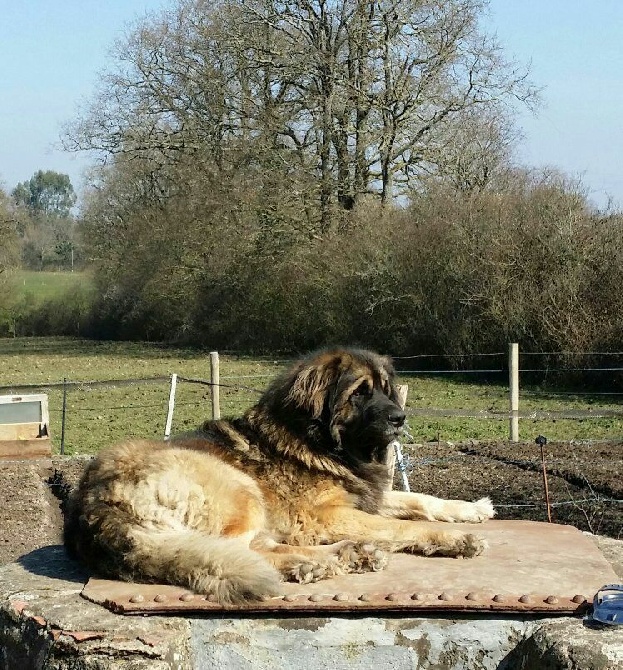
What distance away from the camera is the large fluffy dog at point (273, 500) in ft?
13.7

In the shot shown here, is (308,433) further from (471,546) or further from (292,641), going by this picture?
(292,641)

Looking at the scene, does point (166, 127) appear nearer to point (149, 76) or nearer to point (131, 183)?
point (149, 76)

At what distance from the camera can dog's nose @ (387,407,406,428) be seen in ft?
16.9

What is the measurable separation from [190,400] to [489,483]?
11.7 m

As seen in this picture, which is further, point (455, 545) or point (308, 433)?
point (308, 433)

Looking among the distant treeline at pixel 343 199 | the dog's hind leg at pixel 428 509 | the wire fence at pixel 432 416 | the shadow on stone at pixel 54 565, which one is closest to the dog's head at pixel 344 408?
→ the dog's hind leg at pixel 428 509

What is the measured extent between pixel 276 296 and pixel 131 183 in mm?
14457

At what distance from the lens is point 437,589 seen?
3.96 metres

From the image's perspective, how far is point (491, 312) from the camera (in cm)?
2550

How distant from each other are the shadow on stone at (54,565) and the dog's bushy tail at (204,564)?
0.47m

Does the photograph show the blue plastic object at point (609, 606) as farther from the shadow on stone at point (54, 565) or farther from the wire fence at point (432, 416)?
the wire fence at point (432, 416)

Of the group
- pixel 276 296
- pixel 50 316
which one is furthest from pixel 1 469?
pixel 50 316

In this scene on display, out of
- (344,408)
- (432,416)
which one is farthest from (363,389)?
(432,416)

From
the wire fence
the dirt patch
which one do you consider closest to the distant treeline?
Result: the wire fence
